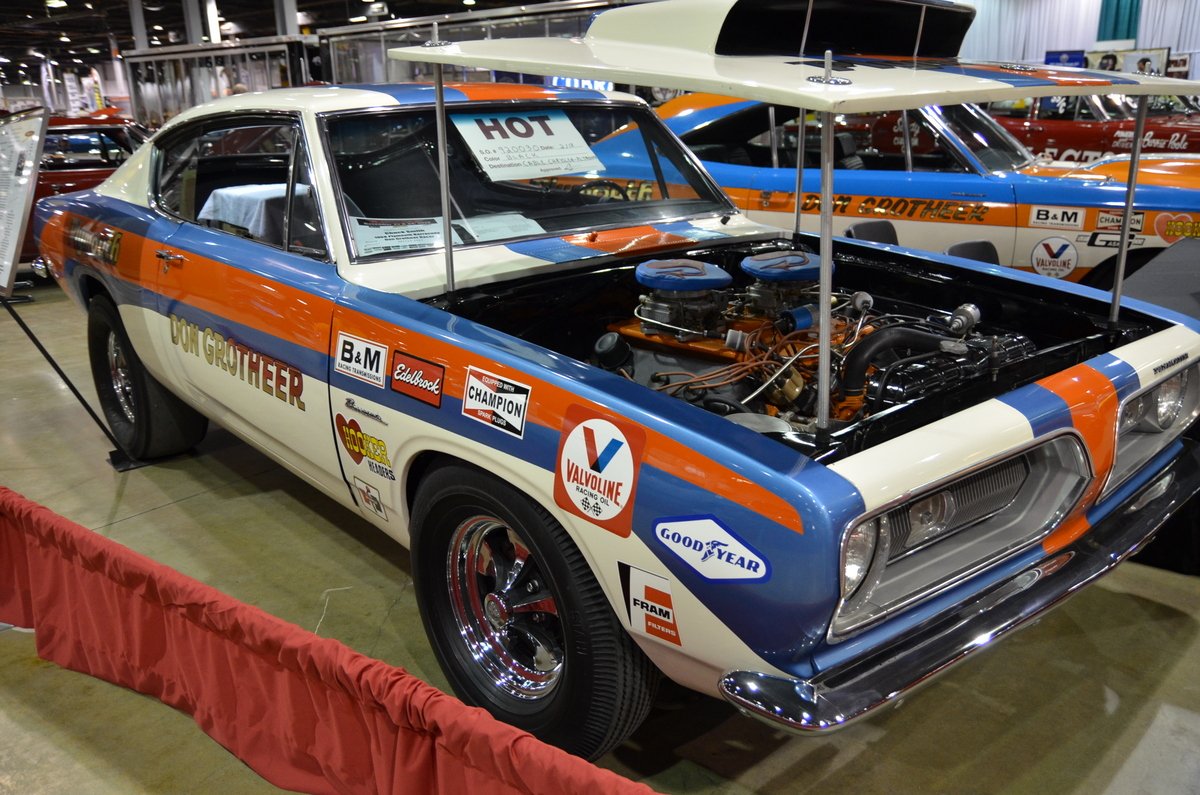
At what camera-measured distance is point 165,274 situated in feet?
10.9

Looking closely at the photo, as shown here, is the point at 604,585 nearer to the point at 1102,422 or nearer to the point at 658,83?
the point at 658,83

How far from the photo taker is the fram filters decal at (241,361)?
2721mm

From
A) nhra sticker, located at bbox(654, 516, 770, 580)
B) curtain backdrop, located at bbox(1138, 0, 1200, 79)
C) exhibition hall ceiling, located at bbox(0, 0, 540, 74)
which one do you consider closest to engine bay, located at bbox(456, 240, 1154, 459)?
nhra sticker, located at bbox(654, 516, 770, 580)

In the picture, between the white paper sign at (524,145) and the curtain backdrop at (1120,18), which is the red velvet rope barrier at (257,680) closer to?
the white paper sign at (524,145)

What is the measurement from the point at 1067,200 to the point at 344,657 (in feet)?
15.1

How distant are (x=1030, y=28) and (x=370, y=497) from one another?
19.3 meters

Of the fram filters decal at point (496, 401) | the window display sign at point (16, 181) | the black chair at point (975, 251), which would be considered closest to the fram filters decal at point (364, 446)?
the fram filters decal at point (496, 401)

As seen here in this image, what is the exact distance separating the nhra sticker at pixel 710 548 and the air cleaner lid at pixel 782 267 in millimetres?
1161

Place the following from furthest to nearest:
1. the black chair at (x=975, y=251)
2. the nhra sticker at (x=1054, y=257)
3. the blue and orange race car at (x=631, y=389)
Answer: the nhra sticker at (x=1054, y=257), the black chair at (x=975, y=251), the blue and orange race car at (x=631, y=389)

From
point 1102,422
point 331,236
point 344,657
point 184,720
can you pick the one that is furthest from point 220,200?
point 1102,422

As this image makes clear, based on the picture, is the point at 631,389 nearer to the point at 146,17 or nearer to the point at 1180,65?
the point at 1180,65

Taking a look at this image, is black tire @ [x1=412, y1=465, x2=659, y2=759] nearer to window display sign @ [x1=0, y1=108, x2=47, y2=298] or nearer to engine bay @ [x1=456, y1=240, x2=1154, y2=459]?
engine bay @ [x1=456, y1=240, x2=1154, y2=459]

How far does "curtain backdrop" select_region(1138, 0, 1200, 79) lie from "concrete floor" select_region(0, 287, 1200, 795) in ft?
56.6

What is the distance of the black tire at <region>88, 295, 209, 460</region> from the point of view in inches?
154
